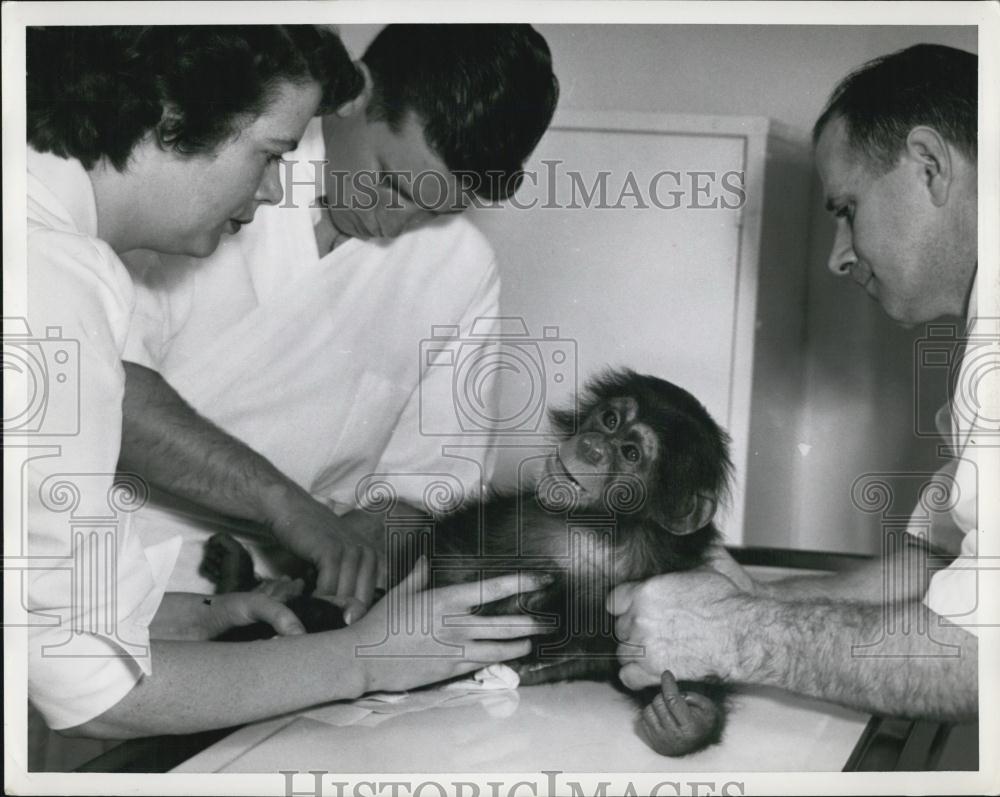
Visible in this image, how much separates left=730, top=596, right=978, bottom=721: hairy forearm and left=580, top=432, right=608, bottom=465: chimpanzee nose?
0.78 ft

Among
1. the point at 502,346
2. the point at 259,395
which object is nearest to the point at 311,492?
the point at 259,395

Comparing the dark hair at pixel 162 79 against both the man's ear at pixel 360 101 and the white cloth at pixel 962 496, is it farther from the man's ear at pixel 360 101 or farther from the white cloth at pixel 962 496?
the white cloth at pixel 962 496

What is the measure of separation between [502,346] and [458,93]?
0.31 m

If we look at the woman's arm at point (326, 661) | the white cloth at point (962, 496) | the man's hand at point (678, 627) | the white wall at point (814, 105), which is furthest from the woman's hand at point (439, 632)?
the white cloth at point (962, 496)

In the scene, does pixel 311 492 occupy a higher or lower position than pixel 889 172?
Result: lower

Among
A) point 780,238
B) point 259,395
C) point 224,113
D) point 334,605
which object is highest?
point 224,113

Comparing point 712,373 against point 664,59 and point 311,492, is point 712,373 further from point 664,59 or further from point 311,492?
point 311,492

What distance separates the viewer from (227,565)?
1.31 meters

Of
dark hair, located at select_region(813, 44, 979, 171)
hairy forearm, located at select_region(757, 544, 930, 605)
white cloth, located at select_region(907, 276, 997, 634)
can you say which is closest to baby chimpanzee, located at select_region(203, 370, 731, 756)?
hairy forearm, located at select_region(757, 544, 930, 605)

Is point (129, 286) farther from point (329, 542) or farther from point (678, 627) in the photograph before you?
point (678, 627)

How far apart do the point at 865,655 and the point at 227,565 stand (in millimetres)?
782

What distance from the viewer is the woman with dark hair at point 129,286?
121cm

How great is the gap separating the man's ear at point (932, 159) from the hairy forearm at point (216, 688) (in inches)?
36.1

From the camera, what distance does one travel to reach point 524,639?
126 cm
